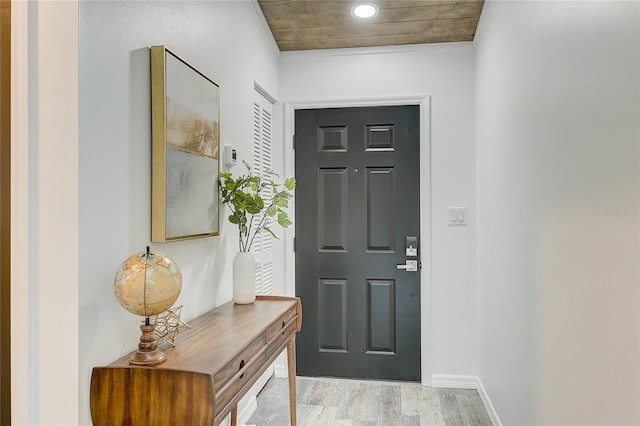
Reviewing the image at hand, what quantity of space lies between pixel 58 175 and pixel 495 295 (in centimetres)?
220

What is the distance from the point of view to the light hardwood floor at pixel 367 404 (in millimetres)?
2697

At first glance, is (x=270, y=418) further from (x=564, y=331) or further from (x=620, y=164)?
(x=620, y=164)

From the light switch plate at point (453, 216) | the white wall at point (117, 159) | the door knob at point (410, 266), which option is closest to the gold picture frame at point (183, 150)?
the white wall at point (117, 159)

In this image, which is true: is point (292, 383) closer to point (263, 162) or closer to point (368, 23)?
point (263, 162)

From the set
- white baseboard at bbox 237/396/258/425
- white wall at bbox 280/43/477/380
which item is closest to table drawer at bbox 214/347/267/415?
white baseboard at bbox 237/396/258/425

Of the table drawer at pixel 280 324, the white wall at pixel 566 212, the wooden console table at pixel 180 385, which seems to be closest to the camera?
the white wall at pixel 566 212

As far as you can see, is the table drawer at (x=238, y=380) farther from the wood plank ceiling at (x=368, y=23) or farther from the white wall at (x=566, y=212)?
the wood plank ceiling at (x=368, y=23)

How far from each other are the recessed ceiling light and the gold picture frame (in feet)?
3.90

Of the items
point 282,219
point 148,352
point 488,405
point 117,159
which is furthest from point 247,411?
point 117,159

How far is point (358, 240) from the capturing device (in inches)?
132

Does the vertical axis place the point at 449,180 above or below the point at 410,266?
above

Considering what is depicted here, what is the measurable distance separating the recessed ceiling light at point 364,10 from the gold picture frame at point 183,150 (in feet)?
3.90

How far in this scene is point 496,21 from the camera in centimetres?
252

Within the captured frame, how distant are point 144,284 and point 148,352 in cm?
21
